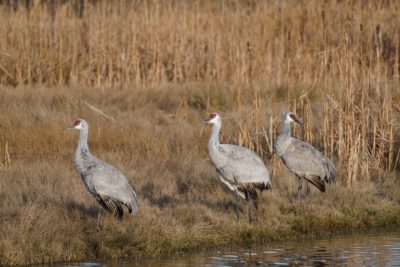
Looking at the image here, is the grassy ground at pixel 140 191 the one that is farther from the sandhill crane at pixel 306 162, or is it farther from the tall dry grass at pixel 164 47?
the tall dry grass at pixel 164 47

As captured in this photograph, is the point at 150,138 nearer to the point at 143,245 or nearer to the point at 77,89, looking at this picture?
the point at 77,89

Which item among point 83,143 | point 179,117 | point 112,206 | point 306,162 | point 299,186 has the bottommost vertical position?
point 179,117

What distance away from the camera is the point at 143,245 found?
29.7 ft

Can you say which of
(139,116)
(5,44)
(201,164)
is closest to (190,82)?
(139,116)

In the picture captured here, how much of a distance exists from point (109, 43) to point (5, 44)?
6.53 feet

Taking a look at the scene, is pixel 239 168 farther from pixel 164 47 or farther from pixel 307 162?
pixel 164 47

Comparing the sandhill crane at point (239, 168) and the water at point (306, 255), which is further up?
the sandhill crane at point (239, 168)

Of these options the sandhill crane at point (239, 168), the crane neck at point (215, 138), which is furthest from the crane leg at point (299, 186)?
the crane neck at point (215, 138)

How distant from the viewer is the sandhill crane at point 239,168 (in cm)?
1009

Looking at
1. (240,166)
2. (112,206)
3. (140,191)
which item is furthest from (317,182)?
(112,206)

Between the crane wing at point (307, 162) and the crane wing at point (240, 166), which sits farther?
the crane wing at point (307, 162)

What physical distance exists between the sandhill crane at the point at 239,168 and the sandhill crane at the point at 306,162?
1.01m

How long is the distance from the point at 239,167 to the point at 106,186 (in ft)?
5.49

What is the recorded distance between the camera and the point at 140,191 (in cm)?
1116
